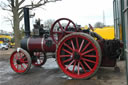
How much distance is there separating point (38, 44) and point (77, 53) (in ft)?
6.73

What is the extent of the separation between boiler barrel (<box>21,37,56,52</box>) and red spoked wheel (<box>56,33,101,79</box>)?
947 mm

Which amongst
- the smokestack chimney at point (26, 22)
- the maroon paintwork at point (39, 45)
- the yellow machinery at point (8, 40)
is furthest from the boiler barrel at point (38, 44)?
the yellow machinery at point (8, 40)

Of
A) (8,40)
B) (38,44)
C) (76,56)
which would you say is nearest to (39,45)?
(38,44)

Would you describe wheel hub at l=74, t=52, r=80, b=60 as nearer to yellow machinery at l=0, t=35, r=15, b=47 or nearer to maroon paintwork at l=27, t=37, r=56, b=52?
maroon paintwork at l=27, t=37, r=56, b=52

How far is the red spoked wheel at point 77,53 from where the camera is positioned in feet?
14.2

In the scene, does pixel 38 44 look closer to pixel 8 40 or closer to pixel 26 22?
pixel 26 22

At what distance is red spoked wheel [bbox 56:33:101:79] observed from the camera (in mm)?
4340

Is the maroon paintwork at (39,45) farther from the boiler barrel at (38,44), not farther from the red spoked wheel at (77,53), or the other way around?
the red spoked wheel at (77,53)

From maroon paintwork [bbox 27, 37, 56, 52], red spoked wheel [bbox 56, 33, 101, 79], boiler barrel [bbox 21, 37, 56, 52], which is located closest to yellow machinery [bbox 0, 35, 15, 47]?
boiler barrel [bbox 21, 37, 56, 52]

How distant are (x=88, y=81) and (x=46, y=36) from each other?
2578 mm

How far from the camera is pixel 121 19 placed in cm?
784

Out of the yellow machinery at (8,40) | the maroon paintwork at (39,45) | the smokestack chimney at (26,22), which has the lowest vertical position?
the yellow machinery at (8,40)

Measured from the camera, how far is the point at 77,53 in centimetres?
446

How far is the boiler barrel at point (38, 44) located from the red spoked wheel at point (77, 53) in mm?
947
